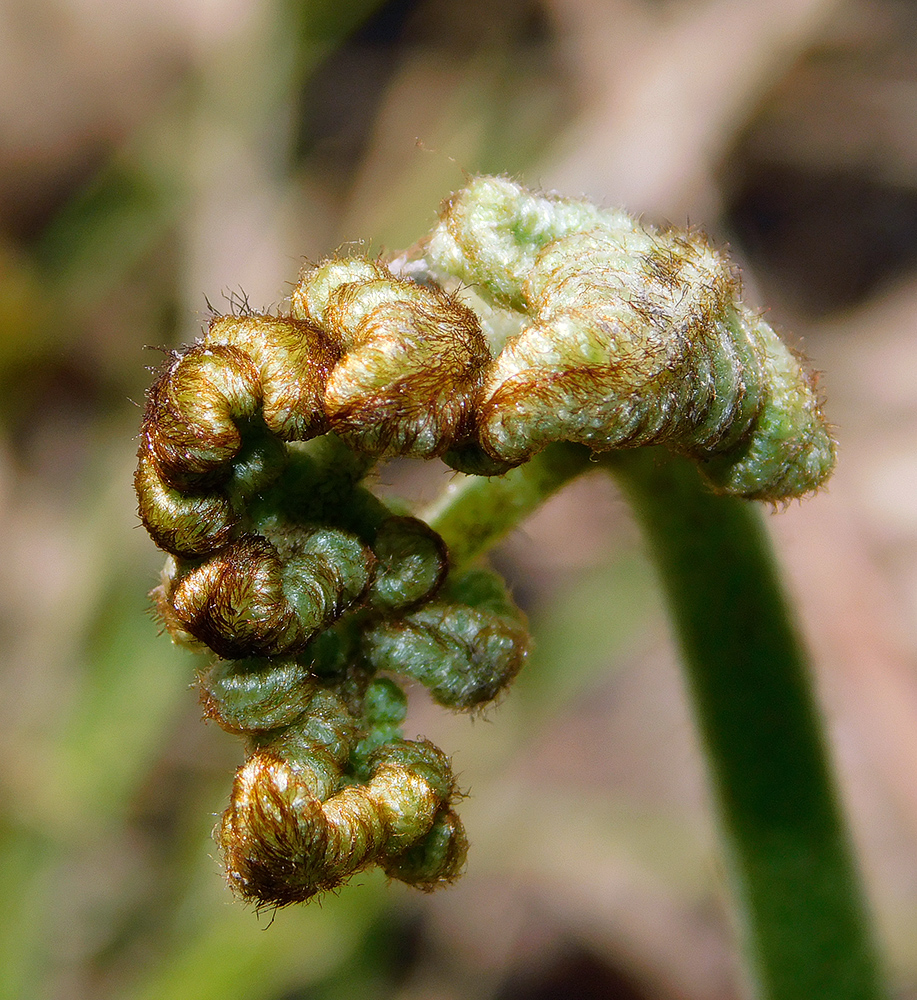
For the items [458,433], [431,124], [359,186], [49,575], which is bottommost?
[458,433]

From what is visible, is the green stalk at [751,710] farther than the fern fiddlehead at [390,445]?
Yes

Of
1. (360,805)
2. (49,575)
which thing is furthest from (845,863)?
(49,575)

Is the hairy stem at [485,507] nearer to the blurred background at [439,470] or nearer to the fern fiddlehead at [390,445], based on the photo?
the fern fiddlehead at [390,445]

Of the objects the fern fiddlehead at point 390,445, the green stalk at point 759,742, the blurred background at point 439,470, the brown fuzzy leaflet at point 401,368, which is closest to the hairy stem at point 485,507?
the green stalk at point 759,742

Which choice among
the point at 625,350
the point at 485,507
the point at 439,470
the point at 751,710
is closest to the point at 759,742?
the point at 751,710

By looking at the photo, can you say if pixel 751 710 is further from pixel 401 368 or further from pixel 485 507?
pixel 401 368

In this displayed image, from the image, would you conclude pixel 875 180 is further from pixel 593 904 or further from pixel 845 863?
pixel 845 863

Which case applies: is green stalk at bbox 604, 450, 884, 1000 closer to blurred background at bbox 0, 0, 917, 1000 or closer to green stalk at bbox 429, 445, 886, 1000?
green stalk at bbox 429, 445, 886, 1000
